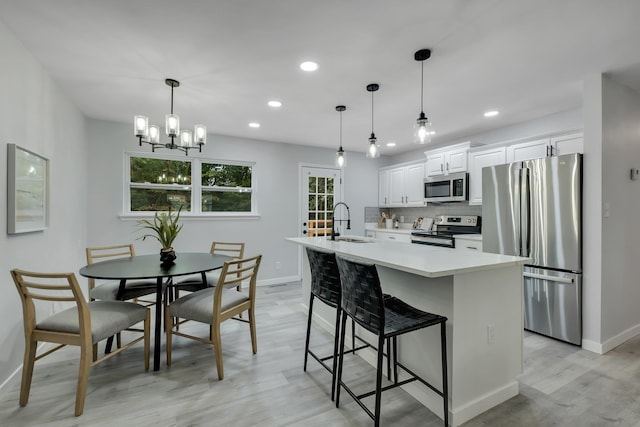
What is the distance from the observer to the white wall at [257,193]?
13.0 feet

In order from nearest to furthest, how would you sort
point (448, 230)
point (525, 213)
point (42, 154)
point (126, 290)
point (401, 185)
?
point (42, 154)
point (126, 290)
point (525, 213)
point (448, 230)
point (401, 185)

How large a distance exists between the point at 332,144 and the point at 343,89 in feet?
7.72

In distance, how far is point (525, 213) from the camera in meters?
3.06

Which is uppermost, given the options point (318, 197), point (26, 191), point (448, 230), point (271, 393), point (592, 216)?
point (318, 197)

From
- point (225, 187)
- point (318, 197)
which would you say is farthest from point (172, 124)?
point (318, 197)

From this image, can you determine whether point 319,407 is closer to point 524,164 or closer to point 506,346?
point 506,346

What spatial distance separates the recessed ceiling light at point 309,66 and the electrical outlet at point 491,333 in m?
2.27

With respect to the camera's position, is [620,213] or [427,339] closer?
[427,339]

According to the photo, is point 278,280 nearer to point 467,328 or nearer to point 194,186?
point 194,186

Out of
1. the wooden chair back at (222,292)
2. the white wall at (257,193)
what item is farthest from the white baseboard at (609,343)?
the white wall at (257,193)

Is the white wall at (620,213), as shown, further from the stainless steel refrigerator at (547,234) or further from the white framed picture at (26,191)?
the white framed picture at (26,191)

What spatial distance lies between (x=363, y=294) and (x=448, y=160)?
3.66m

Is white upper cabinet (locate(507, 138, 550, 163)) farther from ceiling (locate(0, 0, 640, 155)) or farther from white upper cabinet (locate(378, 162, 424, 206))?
white upper cabinet (locate(378, 162, 424, 206))

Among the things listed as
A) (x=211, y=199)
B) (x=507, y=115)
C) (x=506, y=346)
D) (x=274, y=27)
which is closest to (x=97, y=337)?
(x=274, y=27)
